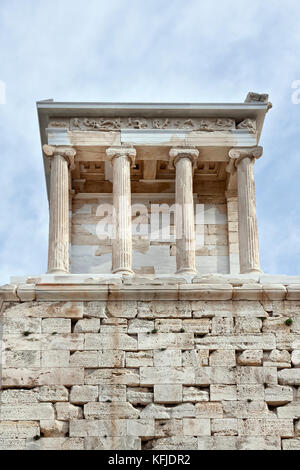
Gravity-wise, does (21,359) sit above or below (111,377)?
above

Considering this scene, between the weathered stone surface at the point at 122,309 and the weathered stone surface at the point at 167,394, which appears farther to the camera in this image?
the weathered stone surface at the point at 122,309

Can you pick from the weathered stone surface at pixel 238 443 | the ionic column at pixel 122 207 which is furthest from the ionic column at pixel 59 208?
the weathered stone surface at pixel 238 443

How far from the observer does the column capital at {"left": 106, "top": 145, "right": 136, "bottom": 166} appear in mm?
21453

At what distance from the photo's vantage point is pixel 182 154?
21.5 meters

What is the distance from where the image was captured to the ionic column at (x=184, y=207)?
20188 millimetres

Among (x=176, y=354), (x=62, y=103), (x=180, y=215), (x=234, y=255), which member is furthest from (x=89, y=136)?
(x=176, y=354)

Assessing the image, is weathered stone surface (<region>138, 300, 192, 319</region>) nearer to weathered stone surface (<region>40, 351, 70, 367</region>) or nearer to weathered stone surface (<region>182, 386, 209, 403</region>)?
weathered stone surface (<region>182, 386, 209, 403</region>)

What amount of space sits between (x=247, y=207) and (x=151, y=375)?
16.3 feet

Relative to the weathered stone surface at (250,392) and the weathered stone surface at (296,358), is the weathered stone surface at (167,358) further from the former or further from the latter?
the weathered stone surface at (296,358)

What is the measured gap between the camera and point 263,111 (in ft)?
72.7

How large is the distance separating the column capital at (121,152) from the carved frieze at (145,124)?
62 centimetres

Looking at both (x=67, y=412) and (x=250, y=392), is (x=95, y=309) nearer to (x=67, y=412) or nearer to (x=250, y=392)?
(x=67, y=412)

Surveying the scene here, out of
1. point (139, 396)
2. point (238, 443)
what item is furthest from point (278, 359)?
point (139, 396)
